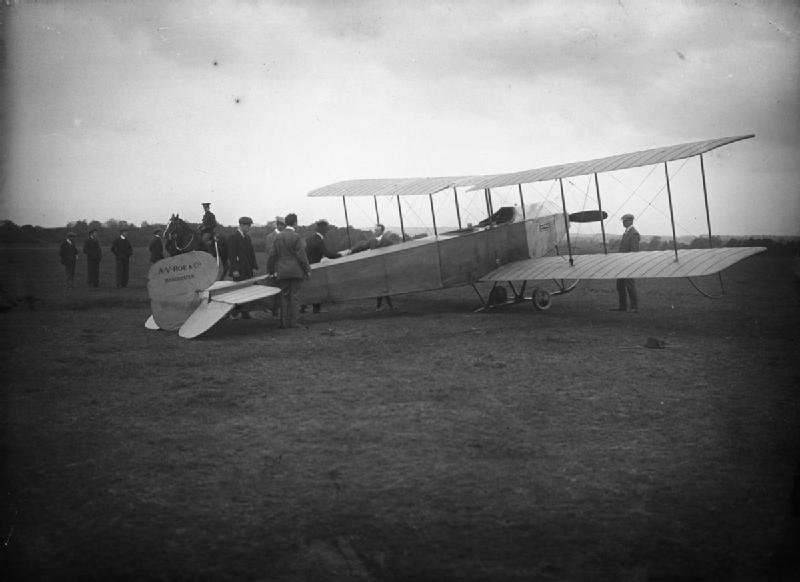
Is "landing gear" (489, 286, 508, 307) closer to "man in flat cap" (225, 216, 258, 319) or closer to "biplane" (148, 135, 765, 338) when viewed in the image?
"biplane" (148, 135, 765, 338)

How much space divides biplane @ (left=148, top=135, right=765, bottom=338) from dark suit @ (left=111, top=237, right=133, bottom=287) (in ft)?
A: 21.9

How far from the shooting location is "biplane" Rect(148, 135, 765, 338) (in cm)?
941

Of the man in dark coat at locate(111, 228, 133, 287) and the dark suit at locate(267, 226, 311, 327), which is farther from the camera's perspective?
the man in dark coat at locate(111, 228, 133, 287)

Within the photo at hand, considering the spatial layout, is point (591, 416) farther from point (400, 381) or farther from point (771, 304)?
point (771, 304)

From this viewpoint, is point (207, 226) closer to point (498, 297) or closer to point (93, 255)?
point (498, 297)

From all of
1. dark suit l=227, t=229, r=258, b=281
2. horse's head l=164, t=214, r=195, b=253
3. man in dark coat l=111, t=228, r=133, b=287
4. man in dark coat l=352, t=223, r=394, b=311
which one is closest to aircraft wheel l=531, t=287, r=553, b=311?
man in dark coat l=352, t=223, r=394, b=311

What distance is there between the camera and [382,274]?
36.8ft

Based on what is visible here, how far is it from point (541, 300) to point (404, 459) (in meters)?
8.40

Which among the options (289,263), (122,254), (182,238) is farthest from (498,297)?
(122,254)

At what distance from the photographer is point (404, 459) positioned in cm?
419

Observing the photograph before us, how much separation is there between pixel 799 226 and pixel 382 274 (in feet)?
23.7

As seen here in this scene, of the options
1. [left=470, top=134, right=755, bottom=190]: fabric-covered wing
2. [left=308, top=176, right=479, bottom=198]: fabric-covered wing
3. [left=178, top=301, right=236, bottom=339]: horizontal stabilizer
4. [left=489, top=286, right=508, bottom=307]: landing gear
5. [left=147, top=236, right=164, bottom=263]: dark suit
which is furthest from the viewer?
[left=147, top=236, right=164, bottom=263]: dark suit

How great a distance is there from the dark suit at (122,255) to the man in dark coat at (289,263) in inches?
378

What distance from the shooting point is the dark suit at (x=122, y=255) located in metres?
17.9
